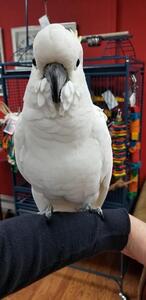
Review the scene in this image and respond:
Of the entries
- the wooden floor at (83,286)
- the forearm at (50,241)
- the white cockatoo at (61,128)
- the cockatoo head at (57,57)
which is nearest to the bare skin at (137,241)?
the forearm at (50,241)

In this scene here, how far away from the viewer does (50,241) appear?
2.01 feet

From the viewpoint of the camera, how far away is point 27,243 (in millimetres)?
586

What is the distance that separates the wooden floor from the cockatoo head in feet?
4.62

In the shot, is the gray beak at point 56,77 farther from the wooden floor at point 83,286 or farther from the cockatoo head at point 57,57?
the wooden floor at point 83,286

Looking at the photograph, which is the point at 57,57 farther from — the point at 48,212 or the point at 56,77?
the point at 48,212

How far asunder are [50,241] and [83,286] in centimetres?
118

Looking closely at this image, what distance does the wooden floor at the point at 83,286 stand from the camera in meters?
1.52

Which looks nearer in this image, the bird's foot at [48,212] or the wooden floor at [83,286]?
the bird's foot at [48,212]

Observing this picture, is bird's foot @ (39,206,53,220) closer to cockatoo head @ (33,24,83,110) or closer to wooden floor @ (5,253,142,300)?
cockatoo head @ (33,24,83,110)

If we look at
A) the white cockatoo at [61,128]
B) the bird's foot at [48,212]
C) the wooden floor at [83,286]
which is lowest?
the wooden floor at [83,286]

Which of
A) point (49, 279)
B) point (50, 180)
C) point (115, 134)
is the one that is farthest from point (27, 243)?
point (49, 279)

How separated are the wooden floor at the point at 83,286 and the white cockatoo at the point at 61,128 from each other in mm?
987

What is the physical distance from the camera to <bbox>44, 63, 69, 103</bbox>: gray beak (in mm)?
515

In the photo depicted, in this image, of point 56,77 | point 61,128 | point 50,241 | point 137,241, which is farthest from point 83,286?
point 56,77
